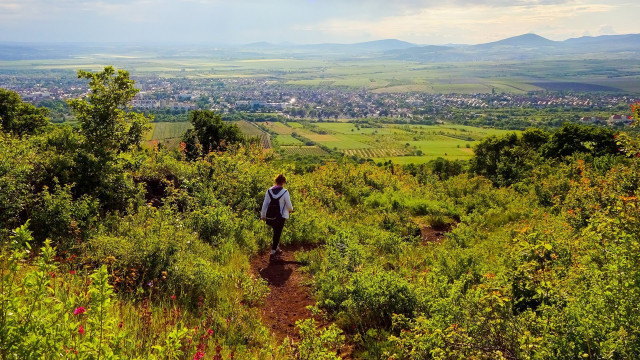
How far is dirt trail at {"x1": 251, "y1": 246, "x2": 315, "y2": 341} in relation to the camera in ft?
14.4

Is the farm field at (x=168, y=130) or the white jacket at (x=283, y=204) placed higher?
the white jacket at (x=283, y=204)

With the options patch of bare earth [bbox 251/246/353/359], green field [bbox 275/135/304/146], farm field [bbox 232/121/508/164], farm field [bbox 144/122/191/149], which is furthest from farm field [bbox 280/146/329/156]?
patch of bare earth [bbox 251/246/353/359]

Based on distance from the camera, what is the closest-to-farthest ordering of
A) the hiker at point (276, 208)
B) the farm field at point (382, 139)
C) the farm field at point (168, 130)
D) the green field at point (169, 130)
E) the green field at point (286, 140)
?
the hiker at point (276, 208)
the farm field at point (168, 130)
the green field at point (169, 130)
the farm field at point (382, 139)
the green field at point (286, 140)

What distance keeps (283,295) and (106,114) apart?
4.66 m

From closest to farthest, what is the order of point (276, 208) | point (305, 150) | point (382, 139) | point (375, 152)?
point (276, 208), point (305, 150), point (375, 152), point (382, 139)

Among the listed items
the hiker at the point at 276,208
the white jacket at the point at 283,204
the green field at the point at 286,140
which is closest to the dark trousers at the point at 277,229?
the hiker at the point at 276,208

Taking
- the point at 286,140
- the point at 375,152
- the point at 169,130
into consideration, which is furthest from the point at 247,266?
the point at 286,140

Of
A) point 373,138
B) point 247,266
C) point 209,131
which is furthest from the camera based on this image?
point 373,138

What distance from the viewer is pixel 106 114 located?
264 inches

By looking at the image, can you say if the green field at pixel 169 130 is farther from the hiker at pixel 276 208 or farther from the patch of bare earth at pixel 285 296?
the patch of bare earth at pixel 285 296

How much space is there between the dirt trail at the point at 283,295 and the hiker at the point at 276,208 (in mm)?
311

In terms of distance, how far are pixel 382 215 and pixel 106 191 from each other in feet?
18.8

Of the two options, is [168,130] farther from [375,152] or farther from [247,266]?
[247,266]

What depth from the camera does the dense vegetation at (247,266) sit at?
2492mm
